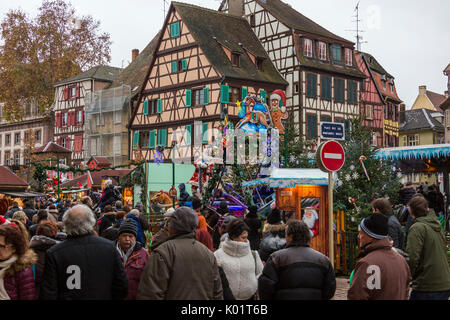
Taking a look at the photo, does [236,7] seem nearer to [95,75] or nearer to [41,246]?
[95,75]

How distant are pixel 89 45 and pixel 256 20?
1539 centimetres

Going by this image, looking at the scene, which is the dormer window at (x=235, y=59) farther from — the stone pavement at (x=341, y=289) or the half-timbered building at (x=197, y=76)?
the stone pavement at (x=341, y=289)

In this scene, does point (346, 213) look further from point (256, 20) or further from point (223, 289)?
point (256, 20)

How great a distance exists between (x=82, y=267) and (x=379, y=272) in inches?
93.9

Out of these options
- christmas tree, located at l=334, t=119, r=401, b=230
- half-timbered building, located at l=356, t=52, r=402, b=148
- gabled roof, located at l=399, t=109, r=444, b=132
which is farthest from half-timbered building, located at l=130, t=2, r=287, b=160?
gabled roof, located at l=399, t=109, r=444, b=132

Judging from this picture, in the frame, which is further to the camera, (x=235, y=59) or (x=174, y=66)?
(x=174, y=66)

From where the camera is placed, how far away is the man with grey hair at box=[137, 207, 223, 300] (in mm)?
Answer: 4836

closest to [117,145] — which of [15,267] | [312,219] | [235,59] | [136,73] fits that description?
[136,73]

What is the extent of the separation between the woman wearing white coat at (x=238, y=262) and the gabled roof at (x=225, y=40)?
99.1 feet

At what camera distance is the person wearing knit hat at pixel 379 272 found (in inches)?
197

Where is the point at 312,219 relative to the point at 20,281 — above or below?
below

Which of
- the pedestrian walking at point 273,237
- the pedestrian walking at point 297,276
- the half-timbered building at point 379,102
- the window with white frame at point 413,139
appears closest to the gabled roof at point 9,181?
the pedestrian walking at point 273,237

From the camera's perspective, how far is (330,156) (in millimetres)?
9125

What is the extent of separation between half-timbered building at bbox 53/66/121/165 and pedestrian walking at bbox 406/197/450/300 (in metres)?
43.8
